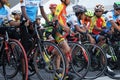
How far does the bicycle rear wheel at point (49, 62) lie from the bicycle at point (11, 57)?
29cm

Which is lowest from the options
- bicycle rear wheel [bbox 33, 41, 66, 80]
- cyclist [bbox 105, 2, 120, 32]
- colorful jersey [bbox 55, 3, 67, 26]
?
bicycle rear wheel [bbox 33, 41, 66, 80]

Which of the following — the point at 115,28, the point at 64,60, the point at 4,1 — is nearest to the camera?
the point at 64,60

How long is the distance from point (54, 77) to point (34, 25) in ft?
3.11

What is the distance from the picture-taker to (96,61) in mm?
8680

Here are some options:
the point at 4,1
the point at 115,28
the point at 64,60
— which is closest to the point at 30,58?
the point at 64,60

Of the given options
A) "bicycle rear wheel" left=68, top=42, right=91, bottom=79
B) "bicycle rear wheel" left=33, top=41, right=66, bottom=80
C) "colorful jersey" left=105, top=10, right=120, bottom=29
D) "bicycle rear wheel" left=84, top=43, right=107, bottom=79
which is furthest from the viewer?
"colorful jersey" left=105, top=10, right=120, bottom=29

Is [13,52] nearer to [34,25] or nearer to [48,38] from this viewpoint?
[34,25]

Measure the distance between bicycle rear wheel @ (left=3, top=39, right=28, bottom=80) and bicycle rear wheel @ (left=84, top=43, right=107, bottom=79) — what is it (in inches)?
73.1

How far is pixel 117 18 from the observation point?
9422mm

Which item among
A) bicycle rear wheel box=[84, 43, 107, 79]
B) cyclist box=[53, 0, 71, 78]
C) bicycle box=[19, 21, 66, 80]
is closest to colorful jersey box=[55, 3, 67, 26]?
cyclist box=[53, 0, 71, 78]

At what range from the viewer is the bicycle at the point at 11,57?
6.71 meters

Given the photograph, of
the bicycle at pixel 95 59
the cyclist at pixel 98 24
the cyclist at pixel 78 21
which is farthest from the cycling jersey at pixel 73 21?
the cyclist at pixel 98 24

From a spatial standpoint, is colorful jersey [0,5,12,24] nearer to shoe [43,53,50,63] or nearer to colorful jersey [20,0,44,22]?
colorful jersey [20,0,44,22]

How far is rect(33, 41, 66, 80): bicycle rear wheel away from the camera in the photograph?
6785mm
